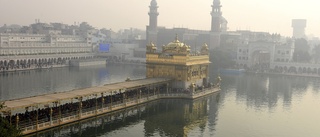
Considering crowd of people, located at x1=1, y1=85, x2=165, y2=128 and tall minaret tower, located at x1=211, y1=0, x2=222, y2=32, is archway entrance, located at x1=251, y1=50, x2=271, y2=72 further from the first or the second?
crowd of people, located at x1=1, y1=85, x2=165, y2=128

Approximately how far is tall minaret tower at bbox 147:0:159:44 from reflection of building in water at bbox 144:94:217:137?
7316 cm

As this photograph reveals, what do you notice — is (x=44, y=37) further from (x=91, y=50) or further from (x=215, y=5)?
(x=215, y=5)

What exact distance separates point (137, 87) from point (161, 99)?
461cm

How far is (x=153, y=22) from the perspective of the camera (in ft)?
364

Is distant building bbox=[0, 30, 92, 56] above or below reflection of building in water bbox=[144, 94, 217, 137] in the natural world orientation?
above

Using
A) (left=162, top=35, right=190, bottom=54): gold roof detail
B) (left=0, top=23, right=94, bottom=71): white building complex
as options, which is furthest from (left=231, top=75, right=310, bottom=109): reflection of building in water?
(left=0, top=23, right=94, bottom=71): white building complex

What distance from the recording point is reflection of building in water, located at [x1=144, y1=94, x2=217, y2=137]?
26.4 metres

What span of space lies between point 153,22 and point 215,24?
66.5 feet

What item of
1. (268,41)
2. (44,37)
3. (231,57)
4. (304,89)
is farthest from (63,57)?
(304,89)

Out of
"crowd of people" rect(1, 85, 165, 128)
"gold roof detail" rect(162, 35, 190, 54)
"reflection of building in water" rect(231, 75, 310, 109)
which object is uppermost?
"gold roof detail" rect(162, 35, 190, 54)

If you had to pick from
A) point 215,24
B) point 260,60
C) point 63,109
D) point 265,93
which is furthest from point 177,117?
point 215,24

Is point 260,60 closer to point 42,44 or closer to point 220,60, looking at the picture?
point 220,60

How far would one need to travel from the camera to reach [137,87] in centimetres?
3469

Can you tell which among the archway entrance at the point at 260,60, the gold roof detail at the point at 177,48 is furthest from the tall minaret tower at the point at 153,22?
the gold roof detail at the point at 177,48
